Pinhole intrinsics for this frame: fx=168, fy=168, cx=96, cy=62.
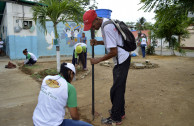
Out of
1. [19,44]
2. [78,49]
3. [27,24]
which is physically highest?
Result: [27,24]

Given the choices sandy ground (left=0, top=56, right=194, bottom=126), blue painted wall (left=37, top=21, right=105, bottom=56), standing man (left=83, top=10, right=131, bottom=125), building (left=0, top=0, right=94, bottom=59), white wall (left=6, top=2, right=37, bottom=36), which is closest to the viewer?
standing man (left=83, top=10, right=131, bottom=125)

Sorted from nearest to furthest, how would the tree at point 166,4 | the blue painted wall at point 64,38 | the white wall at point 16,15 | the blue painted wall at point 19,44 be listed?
the tree at point 166,4
the white wall at point 16,15
the blue painted wall at point 19,44
the blue painted wall at point 64,38

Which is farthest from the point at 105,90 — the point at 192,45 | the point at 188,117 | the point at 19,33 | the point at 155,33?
the point at 192,45

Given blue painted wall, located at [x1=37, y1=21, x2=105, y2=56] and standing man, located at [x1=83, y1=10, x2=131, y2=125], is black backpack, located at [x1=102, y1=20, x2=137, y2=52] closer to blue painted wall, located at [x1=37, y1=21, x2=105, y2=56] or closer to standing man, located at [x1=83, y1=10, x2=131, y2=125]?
standing man, located at [x1=83, y1=10, x2=131, y2=125]

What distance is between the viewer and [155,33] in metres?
14.0

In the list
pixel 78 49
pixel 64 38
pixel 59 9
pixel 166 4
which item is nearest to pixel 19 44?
pixel 64 38

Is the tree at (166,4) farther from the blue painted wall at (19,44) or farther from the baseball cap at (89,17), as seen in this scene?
the blue painted wall at (19,44)

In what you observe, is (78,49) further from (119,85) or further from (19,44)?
(19,44)

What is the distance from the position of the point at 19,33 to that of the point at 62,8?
6051mm

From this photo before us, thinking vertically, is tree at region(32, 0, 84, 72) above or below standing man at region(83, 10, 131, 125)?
above

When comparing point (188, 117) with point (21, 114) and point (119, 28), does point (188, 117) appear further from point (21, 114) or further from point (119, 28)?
point (21, 114)

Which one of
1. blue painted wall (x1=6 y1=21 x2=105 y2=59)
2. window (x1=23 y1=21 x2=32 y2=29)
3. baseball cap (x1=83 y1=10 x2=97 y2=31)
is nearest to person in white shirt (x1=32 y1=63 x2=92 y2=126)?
baseball cap (x1=83 y1=10 x2=97 y2=31)

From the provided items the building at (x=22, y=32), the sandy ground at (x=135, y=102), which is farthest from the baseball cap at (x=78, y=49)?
the building at (x=22, y=32)

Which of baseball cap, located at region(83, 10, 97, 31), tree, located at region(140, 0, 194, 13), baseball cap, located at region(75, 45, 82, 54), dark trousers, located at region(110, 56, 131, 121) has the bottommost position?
dark trousers, located at region(110, 56, 131, 121)
